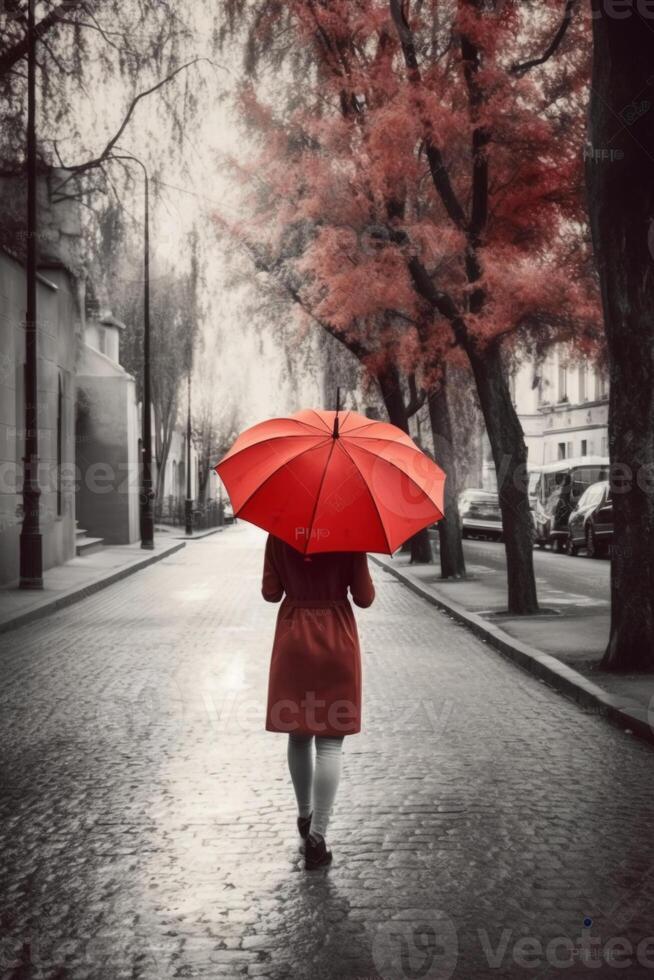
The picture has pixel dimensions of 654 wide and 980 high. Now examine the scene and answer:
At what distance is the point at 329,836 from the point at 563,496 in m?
31.9

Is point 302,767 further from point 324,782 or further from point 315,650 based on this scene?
point 315,650

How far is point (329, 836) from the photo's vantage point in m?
5.67

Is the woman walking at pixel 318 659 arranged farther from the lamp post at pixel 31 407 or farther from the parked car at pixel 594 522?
the parked car at pixel 594 522

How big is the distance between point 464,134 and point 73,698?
30.8 feet

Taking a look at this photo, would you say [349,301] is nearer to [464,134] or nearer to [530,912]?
[464,134]

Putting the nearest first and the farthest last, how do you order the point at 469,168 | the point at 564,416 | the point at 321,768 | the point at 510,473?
the point at 321,768, the point at 510,473, the point at 469,168, the point at 564,416

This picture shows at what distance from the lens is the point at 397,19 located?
14.4 m

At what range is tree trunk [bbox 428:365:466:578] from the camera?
2173 cm

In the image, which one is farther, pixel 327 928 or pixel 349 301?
pixel 349 301

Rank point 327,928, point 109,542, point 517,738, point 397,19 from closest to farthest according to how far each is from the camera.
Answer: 1. point 327,928
2. point 517,738
3. point 397,19
4. point 109,542

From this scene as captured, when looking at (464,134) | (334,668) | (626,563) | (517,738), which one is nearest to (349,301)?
(464,134)

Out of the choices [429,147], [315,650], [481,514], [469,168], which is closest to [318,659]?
[315,650]

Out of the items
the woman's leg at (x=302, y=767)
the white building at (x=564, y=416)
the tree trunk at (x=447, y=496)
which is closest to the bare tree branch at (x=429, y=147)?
the tree trunk at (x=447, y=496)

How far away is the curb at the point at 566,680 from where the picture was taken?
8180mm
